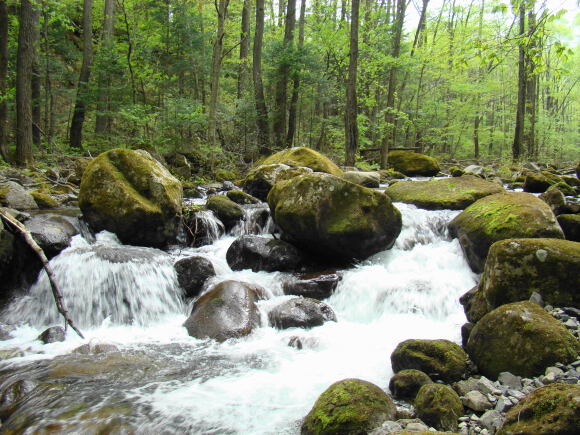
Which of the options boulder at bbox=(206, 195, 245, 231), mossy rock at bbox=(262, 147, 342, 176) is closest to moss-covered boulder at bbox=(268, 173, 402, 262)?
boulder at bbox=(206, 195, 245, 231)

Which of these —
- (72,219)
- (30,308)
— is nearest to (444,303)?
(30,308)

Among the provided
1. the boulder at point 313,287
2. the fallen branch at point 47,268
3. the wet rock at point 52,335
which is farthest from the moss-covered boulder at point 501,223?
the wet rock at point 52,335

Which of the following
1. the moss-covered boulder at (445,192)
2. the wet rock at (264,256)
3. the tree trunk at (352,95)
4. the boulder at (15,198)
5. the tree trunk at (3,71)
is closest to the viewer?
the wet rock at (264,256)

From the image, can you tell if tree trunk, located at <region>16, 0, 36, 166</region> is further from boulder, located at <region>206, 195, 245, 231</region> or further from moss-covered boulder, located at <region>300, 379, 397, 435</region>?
moss-covered boulder, located at <region>300, 379, 397, 435</region>

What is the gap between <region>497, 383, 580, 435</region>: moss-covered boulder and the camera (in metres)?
2.12

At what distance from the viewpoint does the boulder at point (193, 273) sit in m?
6.41

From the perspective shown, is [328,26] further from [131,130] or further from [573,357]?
[573,357]

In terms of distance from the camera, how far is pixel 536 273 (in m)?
4.27

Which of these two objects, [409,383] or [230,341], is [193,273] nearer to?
[230,341]

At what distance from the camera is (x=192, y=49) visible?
54.5 ft

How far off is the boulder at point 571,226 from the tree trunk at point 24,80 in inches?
527

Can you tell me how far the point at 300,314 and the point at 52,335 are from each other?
3129 millimetres

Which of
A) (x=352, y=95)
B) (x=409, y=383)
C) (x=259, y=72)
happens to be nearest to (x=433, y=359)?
(x=409, y=383)

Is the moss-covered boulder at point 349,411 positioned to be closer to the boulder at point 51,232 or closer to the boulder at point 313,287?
the boulder at point 313,287
